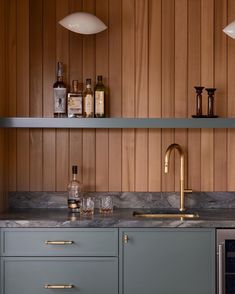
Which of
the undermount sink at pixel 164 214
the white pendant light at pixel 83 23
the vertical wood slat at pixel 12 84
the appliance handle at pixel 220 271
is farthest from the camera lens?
the vertical wood slat at pixel 12 84

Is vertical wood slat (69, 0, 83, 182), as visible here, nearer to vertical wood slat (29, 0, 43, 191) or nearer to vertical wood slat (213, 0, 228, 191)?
vertical wood slat (29, 0, 43, 191)

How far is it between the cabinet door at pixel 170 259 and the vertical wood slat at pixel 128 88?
0.55m

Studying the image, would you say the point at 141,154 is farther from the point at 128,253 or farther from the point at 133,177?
the point at 128,253

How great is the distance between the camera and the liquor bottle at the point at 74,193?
2.97 m

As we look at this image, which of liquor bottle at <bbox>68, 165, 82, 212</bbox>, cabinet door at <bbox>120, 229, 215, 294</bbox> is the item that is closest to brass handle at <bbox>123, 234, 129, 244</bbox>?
cabinet door at <bbox>120, 229, 215, 294</bbox>

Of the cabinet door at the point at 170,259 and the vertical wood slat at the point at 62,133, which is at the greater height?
the vertical wood slat at the point at 62,133

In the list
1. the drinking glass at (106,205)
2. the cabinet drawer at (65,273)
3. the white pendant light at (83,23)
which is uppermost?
the white pendant light at (83,23)

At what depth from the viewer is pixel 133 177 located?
123 inches

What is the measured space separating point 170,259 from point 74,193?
753mm

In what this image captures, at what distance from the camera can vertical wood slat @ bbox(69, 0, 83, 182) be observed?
3.11m

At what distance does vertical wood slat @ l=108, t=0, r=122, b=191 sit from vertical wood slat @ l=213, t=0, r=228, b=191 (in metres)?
0.63

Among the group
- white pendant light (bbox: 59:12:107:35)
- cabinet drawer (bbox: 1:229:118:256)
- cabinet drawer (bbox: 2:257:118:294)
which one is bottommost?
cabinet drawer (bbox: 2:257:118:294)

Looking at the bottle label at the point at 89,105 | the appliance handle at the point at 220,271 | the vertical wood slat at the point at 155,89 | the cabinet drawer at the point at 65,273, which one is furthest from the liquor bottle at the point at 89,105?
the appliance handle at the point at 220,271

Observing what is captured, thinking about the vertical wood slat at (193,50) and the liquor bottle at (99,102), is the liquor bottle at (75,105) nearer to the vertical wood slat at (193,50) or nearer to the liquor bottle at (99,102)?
the liquor bottle at (99,102)
